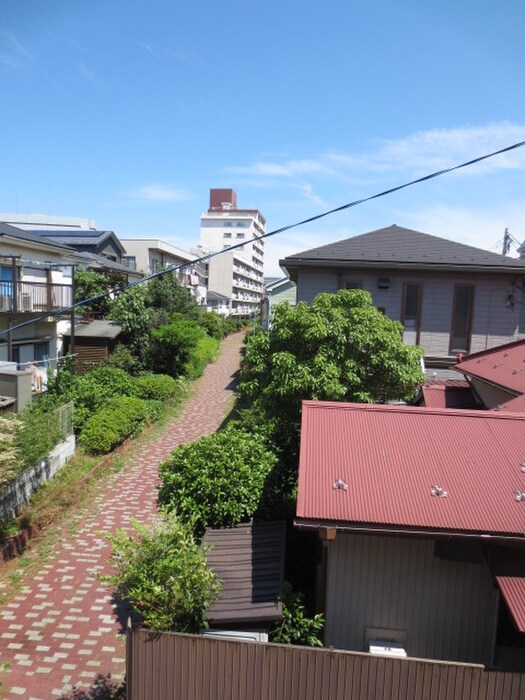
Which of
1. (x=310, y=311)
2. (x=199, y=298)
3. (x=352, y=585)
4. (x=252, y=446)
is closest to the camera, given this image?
(x=352, y=585)

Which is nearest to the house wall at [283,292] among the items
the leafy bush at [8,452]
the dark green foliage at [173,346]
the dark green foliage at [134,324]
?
the dark green foliage at [173,346]

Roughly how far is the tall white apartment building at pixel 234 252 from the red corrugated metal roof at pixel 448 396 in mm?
58833

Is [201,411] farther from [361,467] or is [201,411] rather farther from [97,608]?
[361,467]

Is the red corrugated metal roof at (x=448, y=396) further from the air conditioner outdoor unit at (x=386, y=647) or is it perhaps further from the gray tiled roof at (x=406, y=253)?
the air conditioner outdoor unit at (x=386, y=647)

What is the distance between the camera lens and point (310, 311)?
10969 millimetres

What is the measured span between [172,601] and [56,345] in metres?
19.4

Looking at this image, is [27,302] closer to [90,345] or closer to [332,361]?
[90,345]

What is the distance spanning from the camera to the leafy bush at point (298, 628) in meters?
5.94

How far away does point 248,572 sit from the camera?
620cm

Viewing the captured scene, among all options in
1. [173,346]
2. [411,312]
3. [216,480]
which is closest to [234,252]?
[173,346]

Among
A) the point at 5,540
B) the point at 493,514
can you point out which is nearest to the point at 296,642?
the point at 493,514

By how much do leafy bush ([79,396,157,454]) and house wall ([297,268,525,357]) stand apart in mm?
6879

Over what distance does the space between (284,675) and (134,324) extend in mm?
21728

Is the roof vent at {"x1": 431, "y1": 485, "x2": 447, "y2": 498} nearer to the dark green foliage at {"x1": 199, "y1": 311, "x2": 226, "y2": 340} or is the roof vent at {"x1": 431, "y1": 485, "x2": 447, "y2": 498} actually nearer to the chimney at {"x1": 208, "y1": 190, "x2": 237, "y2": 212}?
the dark green foliage at {"x1": 199, "y1": 311, "x2": 226, "y2": 340}
